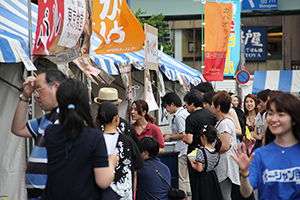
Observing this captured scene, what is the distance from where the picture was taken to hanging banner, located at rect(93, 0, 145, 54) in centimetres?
644

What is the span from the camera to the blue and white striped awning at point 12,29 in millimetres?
4707

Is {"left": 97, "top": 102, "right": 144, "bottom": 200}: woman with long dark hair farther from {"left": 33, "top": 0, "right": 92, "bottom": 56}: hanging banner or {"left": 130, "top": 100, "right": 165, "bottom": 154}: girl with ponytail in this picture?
{"left": 130, "top": 100, "right": 165, "bottom": 154}: girl with ponytail

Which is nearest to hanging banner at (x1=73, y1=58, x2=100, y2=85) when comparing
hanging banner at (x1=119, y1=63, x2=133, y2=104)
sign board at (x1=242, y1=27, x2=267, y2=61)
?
hanging banner at (x1=119, y1=63, x2=133, y2=104)

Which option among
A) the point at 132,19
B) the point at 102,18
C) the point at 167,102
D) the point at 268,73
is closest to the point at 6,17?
the point at 102,18

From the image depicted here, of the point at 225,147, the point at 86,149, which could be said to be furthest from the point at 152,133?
the point at 86,149

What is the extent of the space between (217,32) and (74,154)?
11206 mm

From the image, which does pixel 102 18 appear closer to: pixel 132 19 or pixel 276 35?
pixel 132 19

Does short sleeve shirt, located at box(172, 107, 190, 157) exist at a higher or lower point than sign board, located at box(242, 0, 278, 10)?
lower

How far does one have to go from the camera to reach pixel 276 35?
3678 centimetres

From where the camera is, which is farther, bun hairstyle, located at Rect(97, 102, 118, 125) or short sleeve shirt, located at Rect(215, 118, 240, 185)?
short sleeve shirt, located at Rect(215, 118, 240, 185)

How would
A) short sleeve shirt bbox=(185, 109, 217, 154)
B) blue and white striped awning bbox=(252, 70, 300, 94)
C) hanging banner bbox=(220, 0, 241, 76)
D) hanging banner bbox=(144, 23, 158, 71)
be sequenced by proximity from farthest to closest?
blue and white striped awning bbox=(252, 70, 300, 94) < hanging banner bbox=(220, 0, 241, 76) < hanging banner bbox=(144, 23, 158, 71) < short sleeve shirt bbox=(185, 109, 217, 154)

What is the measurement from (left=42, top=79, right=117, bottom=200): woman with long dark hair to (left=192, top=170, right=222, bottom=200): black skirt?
308 centimetres

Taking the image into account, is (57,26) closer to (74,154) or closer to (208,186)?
(74,154)

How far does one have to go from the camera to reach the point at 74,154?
2.59 metres
